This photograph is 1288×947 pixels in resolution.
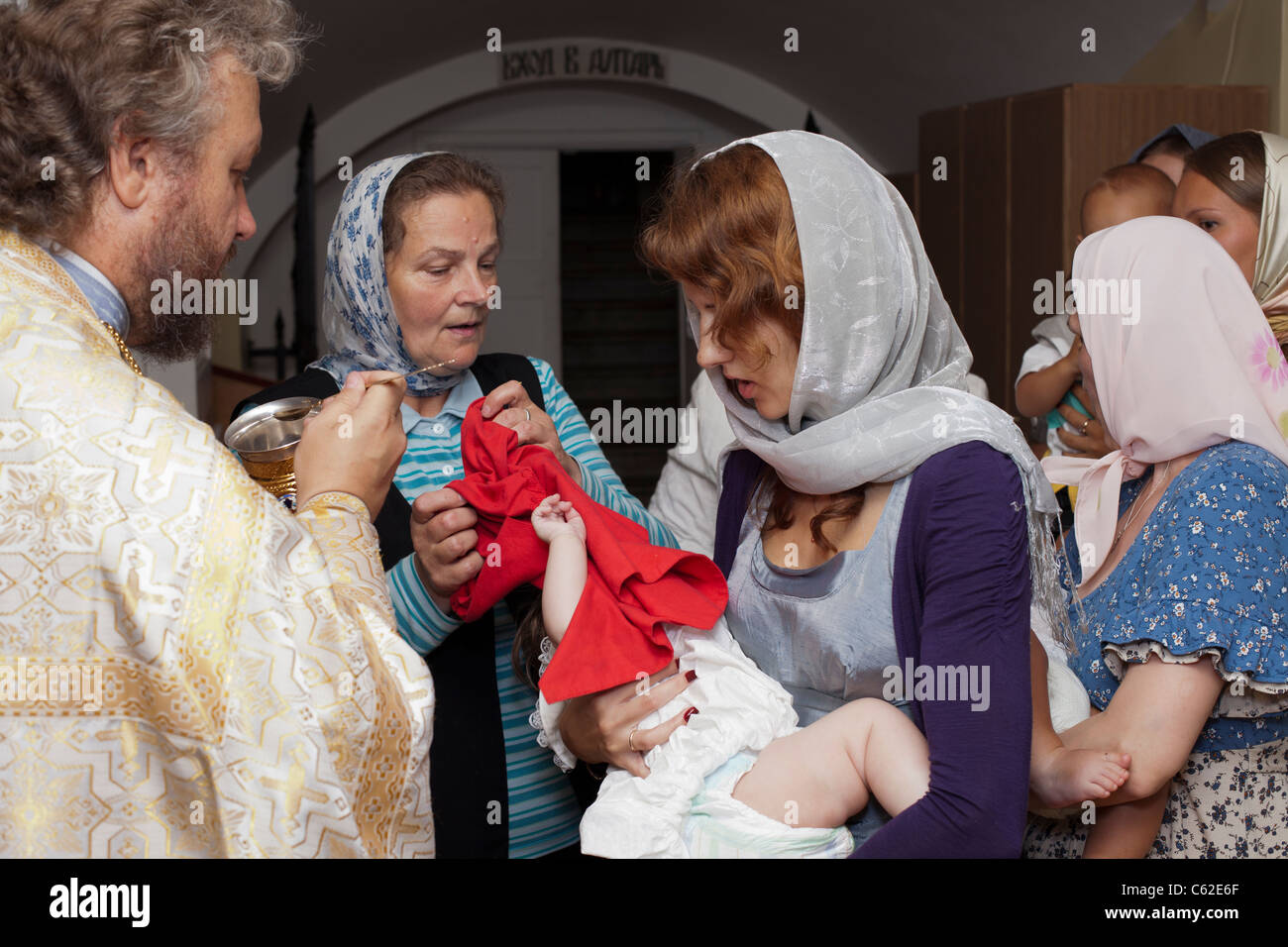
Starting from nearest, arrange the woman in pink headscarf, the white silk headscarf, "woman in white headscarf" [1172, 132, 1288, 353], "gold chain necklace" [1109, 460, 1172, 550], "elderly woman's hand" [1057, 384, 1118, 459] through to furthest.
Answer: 1. the white silk headscarf
2. the woman in pink headscarf
3. "gold chain necklace" [1109, 460, 1172, 550]
4. "woman in white headscarf" [1172, 132, 1288, 353]
5. "elderly woman's hand" [1057, 384, 1118, 459]

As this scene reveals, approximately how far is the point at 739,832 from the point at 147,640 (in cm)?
80

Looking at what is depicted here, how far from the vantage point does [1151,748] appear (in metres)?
1.67

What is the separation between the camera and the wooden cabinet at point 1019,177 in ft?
15.6

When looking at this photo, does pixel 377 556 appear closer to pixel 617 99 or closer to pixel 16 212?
pixel 16 212

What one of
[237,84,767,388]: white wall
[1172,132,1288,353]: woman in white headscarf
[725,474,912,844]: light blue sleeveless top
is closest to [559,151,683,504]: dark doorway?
[237,84,767,388]: white wall

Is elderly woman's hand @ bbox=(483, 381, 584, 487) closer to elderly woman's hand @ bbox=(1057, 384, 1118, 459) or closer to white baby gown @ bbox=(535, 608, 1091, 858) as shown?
white baby gown @ bbox=(535, 608, 1091, 858)

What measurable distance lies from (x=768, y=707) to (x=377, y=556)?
606mm

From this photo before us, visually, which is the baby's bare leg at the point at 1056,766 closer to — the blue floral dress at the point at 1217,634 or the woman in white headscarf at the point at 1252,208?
the blue floral dress at the point at 1217,634

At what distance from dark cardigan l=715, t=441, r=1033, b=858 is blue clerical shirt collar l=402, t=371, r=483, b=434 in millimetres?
1032

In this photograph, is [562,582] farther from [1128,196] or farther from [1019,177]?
[1019,177]

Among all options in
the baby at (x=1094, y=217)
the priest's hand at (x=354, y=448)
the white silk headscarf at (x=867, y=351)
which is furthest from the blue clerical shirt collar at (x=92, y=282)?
the baby at (x=1094, y=217)

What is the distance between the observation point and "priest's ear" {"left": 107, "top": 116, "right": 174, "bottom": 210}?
1.42m

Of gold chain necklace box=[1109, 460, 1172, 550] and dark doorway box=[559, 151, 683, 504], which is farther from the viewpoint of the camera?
dark doorway box=[559, 151, 683, 504]

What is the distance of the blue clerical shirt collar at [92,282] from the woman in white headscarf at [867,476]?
2.36 ft
